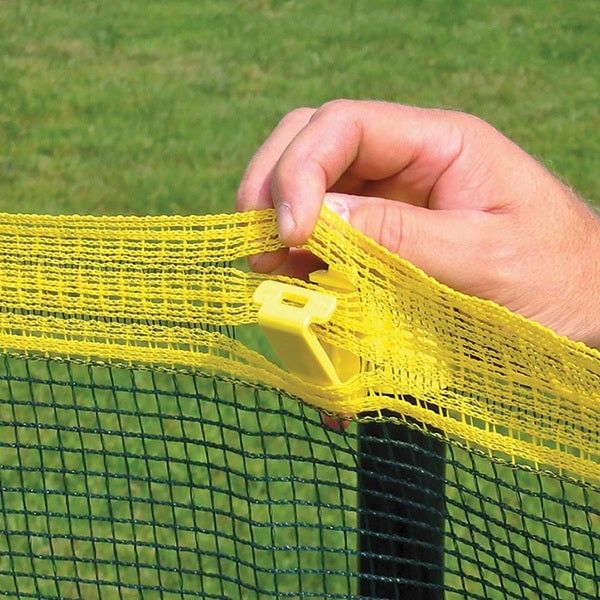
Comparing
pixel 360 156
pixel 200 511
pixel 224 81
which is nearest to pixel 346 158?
pixel 360 156

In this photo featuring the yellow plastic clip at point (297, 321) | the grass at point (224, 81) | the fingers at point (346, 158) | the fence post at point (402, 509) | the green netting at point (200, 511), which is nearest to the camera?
the yellow plastic clip at point (297, 321)

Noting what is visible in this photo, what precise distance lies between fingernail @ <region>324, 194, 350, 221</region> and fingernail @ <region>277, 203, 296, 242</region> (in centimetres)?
A: 10

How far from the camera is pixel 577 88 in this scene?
24.5ft

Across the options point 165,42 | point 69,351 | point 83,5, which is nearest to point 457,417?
point 69,351

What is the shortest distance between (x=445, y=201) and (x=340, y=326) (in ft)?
1.33

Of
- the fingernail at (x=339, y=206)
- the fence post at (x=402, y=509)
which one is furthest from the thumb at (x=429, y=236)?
the fence post at (x=402, y=509)

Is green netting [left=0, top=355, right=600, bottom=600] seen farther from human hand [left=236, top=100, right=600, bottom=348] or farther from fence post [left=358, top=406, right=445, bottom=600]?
human hand [left=236, top=100, right=600, bottom=348]

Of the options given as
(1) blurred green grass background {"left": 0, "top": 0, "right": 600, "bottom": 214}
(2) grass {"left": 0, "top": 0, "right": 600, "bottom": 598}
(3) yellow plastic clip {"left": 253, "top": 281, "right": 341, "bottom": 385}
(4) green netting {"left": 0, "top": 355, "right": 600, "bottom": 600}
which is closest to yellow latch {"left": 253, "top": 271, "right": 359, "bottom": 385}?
(3) yellow plastic clip {"left": 253, "top": 281, "right": 341, "bottom": 385}

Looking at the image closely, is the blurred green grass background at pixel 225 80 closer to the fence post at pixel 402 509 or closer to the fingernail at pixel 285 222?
the fence post at pixel 402 509

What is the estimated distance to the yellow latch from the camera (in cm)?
133

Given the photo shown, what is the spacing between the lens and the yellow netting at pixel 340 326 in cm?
135

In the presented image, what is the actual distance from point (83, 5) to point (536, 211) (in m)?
7.82

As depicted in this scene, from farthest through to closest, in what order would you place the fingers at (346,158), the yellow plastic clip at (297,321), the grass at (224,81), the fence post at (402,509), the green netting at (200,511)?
1. the grass at (224,81)
2. the green netting at (200,511)
3. the fence post at (402,509)
4. the fingers at (346,158)
5. the yellow plastic clip at (297,321)

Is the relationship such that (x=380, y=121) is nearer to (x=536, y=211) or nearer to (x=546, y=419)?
(x=536, y=211)
